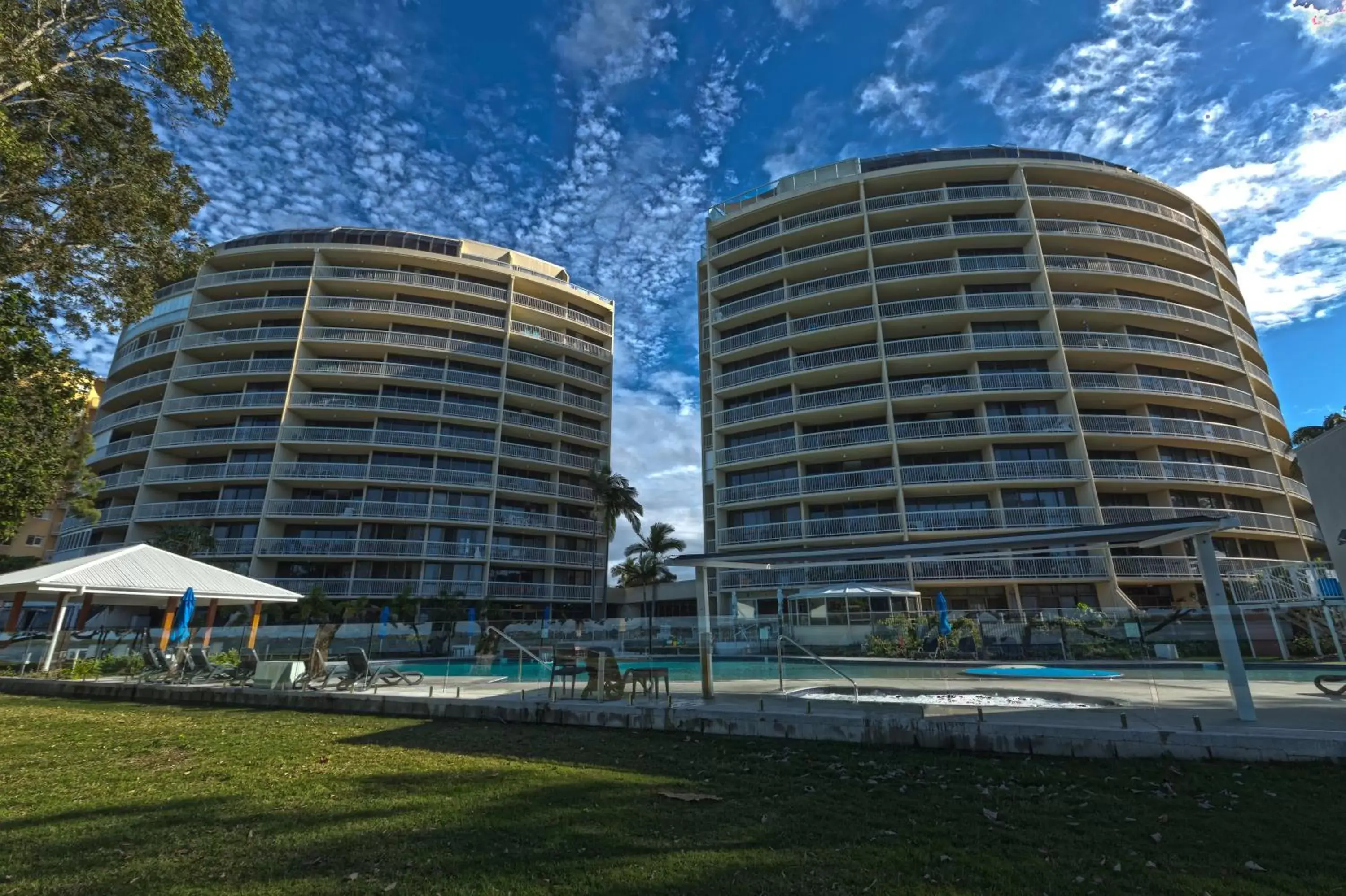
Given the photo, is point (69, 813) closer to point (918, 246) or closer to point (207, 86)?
point (207, 86)

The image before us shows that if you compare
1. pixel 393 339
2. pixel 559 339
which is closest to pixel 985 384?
pixel 559 339

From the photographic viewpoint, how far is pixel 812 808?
5055 millimetres

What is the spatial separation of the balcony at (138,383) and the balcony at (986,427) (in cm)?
4510

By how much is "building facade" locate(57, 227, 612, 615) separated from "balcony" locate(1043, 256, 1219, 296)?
31306 mm

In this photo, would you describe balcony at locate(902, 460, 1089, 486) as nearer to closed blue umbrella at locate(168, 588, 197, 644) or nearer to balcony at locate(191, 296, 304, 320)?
closed blue umbrella at locate(168, 588, 197, 644)

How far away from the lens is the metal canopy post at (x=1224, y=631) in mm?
7309

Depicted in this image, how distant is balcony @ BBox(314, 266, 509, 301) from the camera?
39.4 m

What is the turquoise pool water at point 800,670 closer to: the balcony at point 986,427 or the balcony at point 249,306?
the balcony at point 986,427

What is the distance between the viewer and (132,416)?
3769cm

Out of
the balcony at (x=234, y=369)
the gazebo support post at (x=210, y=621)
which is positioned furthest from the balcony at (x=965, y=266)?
the balcony at (x=234, y=369)

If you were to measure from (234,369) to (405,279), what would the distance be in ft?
39.2

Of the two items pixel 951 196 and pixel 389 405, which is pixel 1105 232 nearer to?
pixel 951 196

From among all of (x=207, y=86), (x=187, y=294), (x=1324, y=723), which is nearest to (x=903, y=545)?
(x=1324, y=723)

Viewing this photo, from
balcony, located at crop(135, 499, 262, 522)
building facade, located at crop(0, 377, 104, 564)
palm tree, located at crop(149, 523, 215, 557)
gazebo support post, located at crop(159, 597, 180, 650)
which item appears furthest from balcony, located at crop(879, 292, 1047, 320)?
building facade, located at crop(0, 377, 104, 564)
